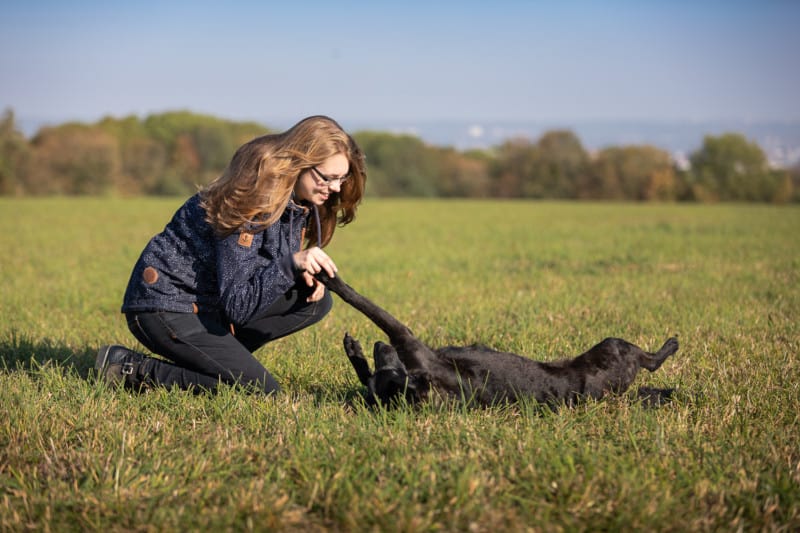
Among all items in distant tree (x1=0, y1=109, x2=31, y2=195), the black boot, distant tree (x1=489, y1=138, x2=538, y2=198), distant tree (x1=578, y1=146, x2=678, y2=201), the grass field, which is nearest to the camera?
the grass field

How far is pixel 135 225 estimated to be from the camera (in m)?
21.5

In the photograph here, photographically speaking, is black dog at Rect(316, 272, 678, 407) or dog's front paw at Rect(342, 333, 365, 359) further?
dog's front paw at Rect(342, 333, 365, 359)

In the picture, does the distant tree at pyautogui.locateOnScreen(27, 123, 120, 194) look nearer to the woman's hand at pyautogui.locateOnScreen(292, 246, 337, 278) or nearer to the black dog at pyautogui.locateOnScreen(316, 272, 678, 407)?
the woman's hand at pyautogui.locateOnScreen(292, 246, 337, 278)

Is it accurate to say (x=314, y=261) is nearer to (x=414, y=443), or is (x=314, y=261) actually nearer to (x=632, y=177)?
(x=414, y=443)

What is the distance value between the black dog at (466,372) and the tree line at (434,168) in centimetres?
5417

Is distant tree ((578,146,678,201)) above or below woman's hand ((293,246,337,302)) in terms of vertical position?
above

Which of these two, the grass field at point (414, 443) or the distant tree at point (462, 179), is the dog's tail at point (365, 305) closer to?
the grass field at point (414, 443)

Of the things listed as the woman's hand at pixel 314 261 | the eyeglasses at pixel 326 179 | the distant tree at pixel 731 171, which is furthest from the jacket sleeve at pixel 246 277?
the distant tree at pixel 731 171

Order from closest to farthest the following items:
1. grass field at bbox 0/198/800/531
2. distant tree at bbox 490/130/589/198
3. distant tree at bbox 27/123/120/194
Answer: grass field at bbox 0/198/800/531
distant tree at bbox 27/123/120/194
distant tree at bbox 490/130/589/198

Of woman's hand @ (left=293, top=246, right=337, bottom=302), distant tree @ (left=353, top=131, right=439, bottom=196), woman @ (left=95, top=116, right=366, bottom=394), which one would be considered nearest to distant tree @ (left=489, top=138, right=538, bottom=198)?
distant tree @ (left=353, top=131, right=439, bottom=196)

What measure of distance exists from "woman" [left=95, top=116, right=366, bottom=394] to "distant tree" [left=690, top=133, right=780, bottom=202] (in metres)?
64.6

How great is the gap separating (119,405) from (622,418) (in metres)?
2.73

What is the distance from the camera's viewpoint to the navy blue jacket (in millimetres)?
4051

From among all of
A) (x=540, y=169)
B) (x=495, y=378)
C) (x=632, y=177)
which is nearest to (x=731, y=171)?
(x=632, y=177)
